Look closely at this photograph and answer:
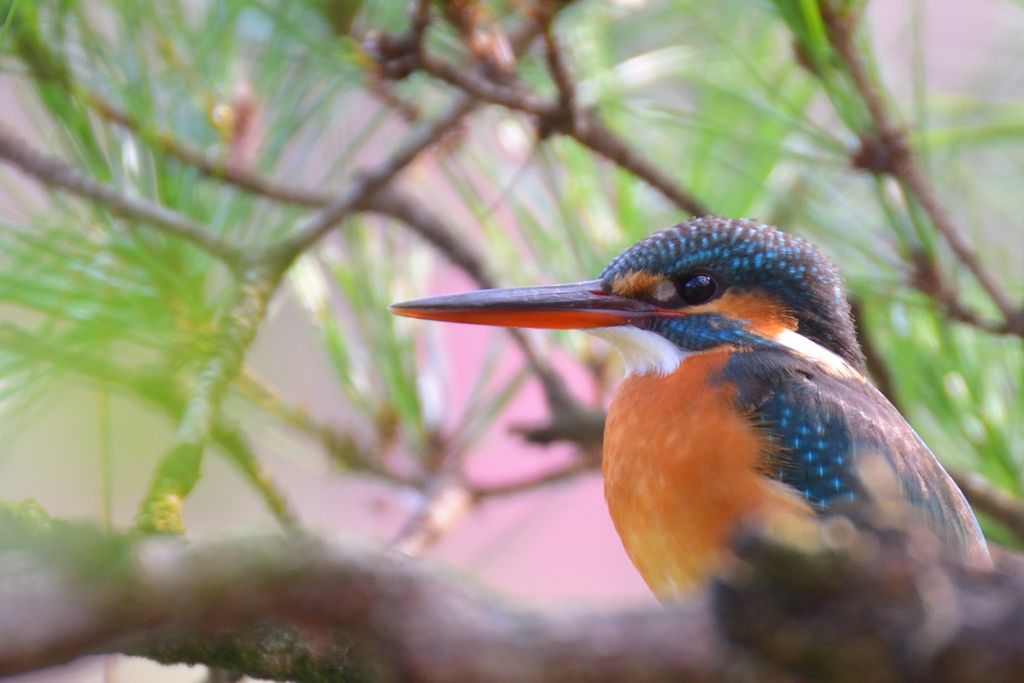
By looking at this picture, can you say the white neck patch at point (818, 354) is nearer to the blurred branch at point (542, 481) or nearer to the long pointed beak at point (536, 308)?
the long pointed beak at point (536, 308)

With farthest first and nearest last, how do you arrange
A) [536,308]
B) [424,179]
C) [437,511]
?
[424,179] < [437,511] < [536,308]

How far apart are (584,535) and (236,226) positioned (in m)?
2.17

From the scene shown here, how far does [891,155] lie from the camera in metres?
0.86

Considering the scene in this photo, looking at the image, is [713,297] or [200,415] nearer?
[200,415]

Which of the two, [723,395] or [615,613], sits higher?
[723,395]

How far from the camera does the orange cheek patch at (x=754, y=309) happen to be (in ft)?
2.99

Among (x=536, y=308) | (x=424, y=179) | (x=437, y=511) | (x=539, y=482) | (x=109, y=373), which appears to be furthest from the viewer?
(x=424, y=179)

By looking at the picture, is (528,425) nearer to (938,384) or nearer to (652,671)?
(938,384)

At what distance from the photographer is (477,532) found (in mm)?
2898

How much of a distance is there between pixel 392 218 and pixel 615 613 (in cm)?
91

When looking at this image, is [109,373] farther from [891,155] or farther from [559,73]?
[891,155]

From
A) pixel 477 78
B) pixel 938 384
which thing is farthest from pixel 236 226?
pixel 938 384

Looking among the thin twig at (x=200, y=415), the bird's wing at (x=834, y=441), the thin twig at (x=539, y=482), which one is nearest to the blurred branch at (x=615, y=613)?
the thin twig at (x=200, y=415)

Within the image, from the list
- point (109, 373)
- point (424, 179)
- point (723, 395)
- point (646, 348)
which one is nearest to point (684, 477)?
point (723, 395)
